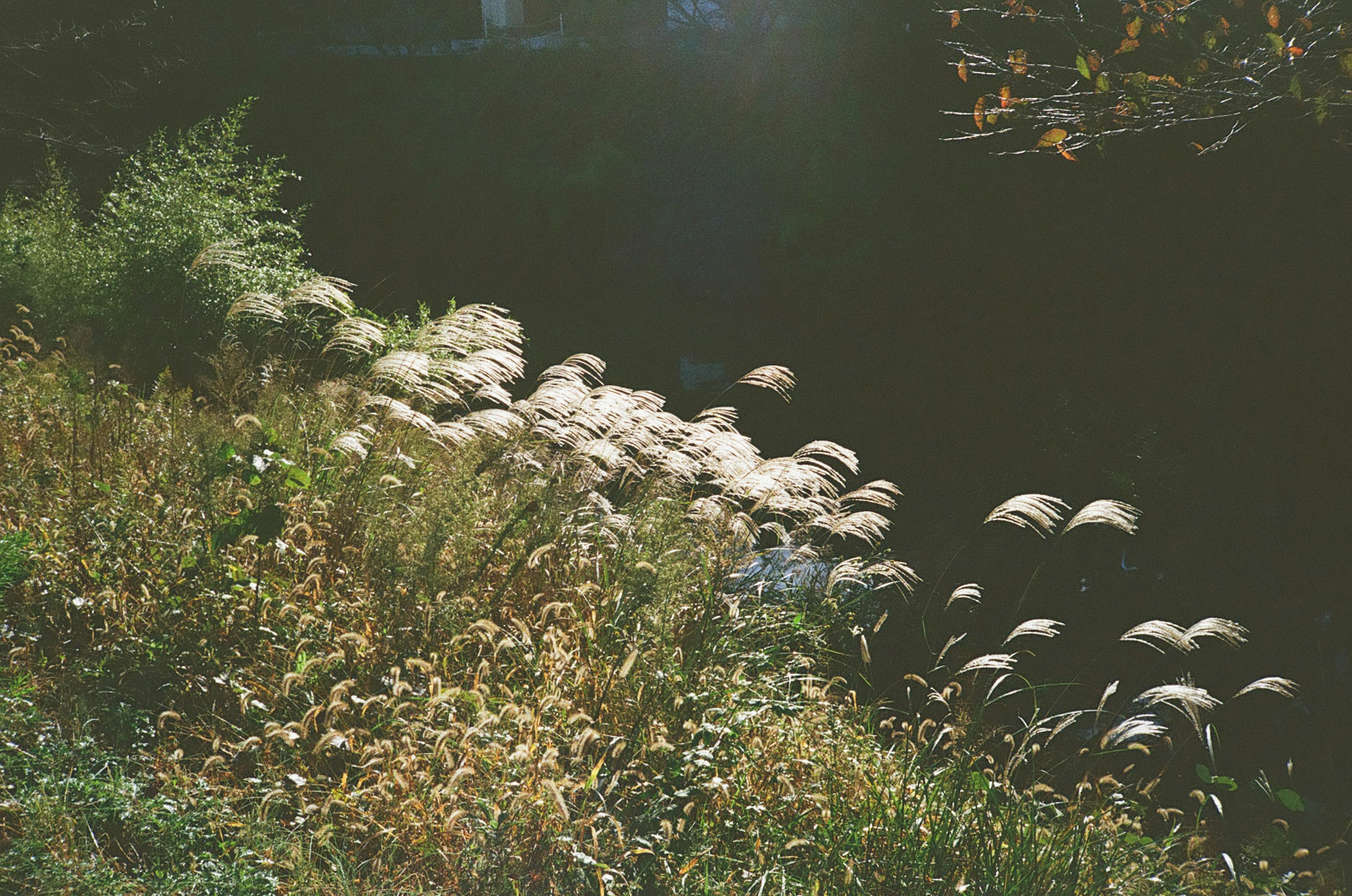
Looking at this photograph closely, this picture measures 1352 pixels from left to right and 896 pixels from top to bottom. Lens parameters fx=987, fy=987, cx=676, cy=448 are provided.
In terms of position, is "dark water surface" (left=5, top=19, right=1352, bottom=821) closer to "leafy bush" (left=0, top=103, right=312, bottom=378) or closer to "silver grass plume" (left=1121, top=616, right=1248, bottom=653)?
"silver grass plume" (left=1121, top=616, right=1248, bottom=653)

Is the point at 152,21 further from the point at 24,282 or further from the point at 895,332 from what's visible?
the point at 895,332

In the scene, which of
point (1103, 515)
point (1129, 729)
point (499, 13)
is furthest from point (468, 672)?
point (499, 13)

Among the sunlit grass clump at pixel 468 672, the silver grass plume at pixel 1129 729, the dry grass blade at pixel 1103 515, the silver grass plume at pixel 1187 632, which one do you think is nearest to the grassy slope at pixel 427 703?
the sunlit grass clump at pixel 468 672

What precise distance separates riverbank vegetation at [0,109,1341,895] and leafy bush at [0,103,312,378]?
54.3 inches

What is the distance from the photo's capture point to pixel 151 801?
2613 millimetres

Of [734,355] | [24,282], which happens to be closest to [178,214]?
[24,282]

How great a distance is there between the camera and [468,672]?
313 cm

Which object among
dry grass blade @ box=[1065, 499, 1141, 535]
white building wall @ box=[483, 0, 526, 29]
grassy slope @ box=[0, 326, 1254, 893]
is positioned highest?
white building wall @ box=[483, 0, 526, 29]

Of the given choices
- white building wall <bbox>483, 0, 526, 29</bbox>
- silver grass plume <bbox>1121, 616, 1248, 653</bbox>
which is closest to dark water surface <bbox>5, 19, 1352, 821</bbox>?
white building wall <bbox>483, 0, 526, 29</bbox>

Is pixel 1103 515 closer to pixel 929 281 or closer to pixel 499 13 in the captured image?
pixel 929 281

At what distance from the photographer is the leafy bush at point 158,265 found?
21.3ft

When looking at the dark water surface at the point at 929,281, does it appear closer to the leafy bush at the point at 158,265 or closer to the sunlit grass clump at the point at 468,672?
the sunlit grass clump at the point at 468,672

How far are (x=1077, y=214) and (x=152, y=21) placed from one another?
46.7 feet

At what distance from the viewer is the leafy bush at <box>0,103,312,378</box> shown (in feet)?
21.3
